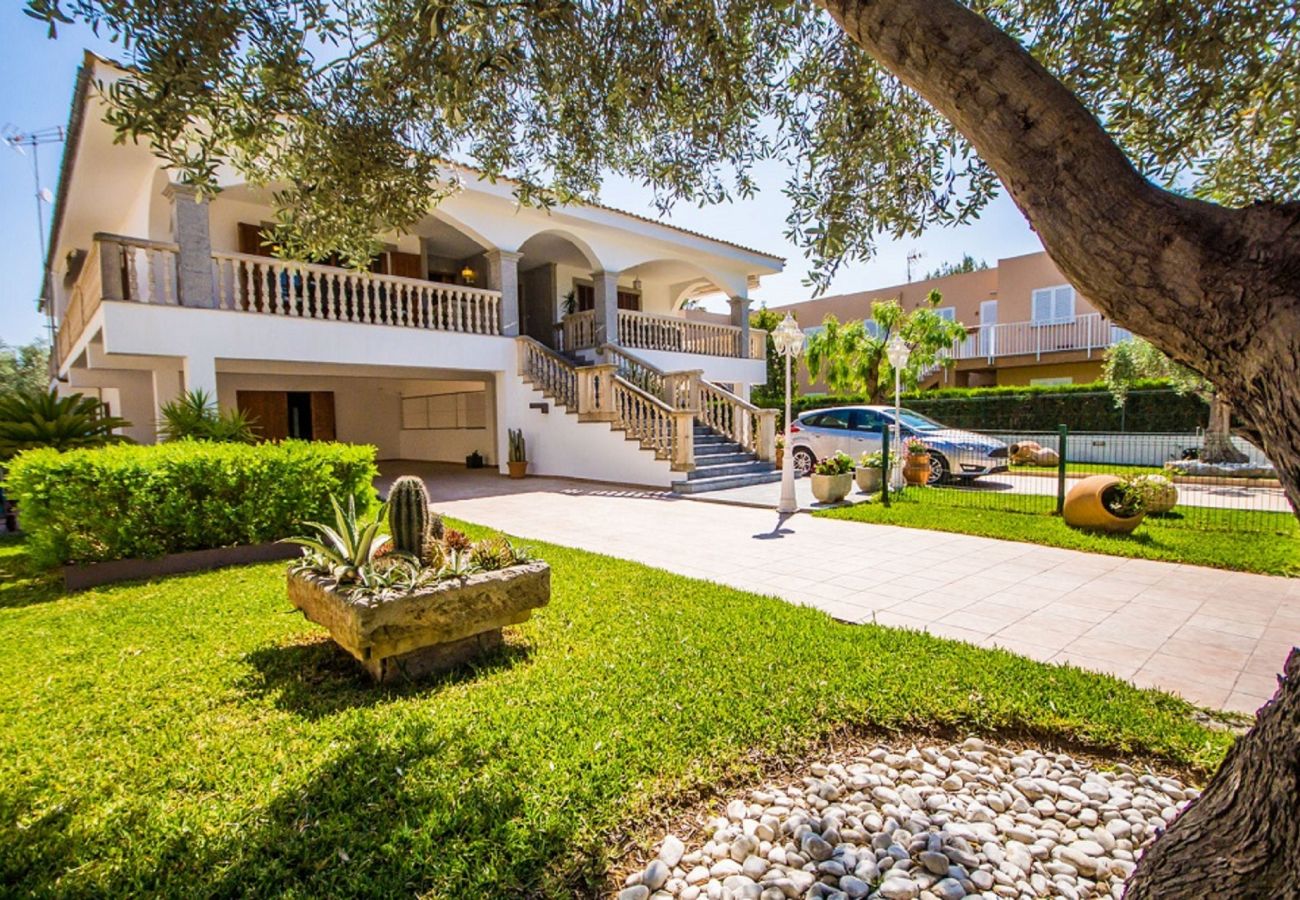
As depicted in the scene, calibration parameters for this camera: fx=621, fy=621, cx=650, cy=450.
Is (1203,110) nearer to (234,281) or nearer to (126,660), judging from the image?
(126,660)

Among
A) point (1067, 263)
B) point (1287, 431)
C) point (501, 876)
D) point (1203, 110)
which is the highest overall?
point (1203, 110)

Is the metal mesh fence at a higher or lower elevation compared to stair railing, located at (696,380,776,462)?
lower

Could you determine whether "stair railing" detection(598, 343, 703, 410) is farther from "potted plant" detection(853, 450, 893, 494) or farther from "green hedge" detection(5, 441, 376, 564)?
"green hedge" detection(5, 441, 376, 564)

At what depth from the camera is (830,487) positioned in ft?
33.2

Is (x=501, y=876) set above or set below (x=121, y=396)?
below

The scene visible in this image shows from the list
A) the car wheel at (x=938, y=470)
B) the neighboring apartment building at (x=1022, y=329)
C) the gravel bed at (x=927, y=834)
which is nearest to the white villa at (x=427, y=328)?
the car wheel at (x=938, y=470)

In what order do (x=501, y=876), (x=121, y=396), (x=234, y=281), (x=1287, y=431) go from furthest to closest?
(x=121, y=396) → (x=234, y=281) → (x=501, y=876) → (x=1287, y=431)

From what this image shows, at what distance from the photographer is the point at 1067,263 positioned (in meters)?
1.57

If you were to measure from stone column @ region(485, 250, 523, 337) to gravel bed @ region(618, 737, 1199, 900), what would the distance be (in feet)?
41.2

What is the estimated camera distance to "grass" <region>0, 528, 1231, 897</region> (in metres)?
2.13

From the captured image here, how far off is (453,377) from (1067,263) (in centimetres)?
1550

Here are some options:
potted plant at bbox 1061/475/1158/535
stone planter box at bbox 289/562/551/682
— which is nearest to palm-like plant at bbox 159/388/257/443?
stone planter box at bbox 289/562/551/682

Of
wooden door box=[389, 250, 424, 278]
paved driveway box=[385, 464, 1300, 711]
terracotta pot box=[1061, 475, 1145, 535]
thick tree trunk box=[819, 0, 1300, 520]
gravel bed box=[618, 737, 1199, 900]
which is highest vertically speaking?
wooden door box=[389, 250, 424, 278]

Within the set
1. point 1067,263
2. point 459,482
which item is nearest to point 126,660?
point 1067,263
